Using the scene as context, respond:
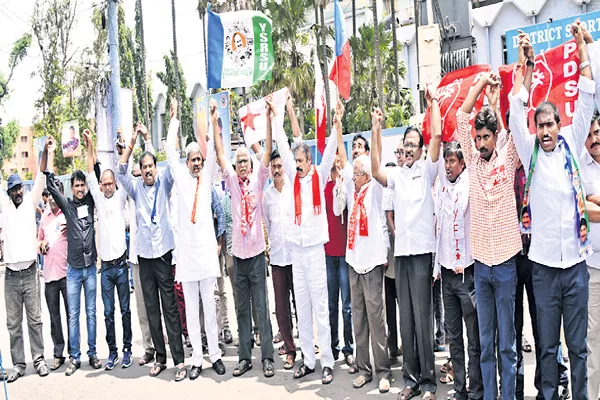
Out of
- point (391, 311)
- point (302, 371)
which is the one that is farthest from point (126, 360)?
point (391, 311)

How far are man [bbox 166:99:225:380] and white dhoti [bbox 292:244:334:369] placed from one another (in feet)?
2.97

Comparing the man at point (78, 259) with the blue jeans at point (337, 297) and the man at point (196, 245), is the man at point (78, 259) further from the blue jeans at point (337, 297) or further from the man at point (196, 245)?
the blue jeans at point (337, 297)

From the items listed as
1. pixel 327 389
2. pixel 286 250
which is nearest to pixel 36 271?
pixel 286 250

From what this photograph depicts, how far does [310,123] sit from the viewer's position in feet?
100

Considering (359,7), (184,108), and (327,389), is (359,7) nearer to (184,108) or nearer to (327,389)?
(184,108)

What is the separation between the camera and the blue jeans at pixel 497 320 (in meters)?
4.40

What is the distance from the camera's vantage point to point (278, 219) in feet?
21.2

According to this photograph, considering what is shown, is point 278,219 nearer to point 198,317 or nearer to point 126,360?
point 198,317

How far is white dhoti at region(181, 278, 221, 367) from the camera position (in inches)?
250

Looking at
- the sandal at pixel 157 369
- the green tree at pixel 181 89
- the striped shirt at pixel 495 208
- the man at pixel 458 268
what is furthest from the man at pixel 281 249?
the green tree at pixel 181 89

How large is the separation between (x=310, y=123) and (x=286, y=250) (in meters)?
24.6

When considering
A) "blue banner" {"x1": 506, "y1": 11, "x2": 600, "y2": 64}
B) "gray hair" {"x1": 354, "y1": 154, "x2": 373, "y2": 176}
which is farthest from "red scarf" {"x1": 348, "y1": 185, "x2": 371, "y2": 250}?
"blue banner" {"x1": 506, "y1": 11, "x2": 600, "y2": 64}

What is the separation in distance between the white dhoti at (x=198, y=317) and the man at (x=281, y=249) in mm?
666

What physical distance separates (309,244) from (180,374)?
1895 millimetres
